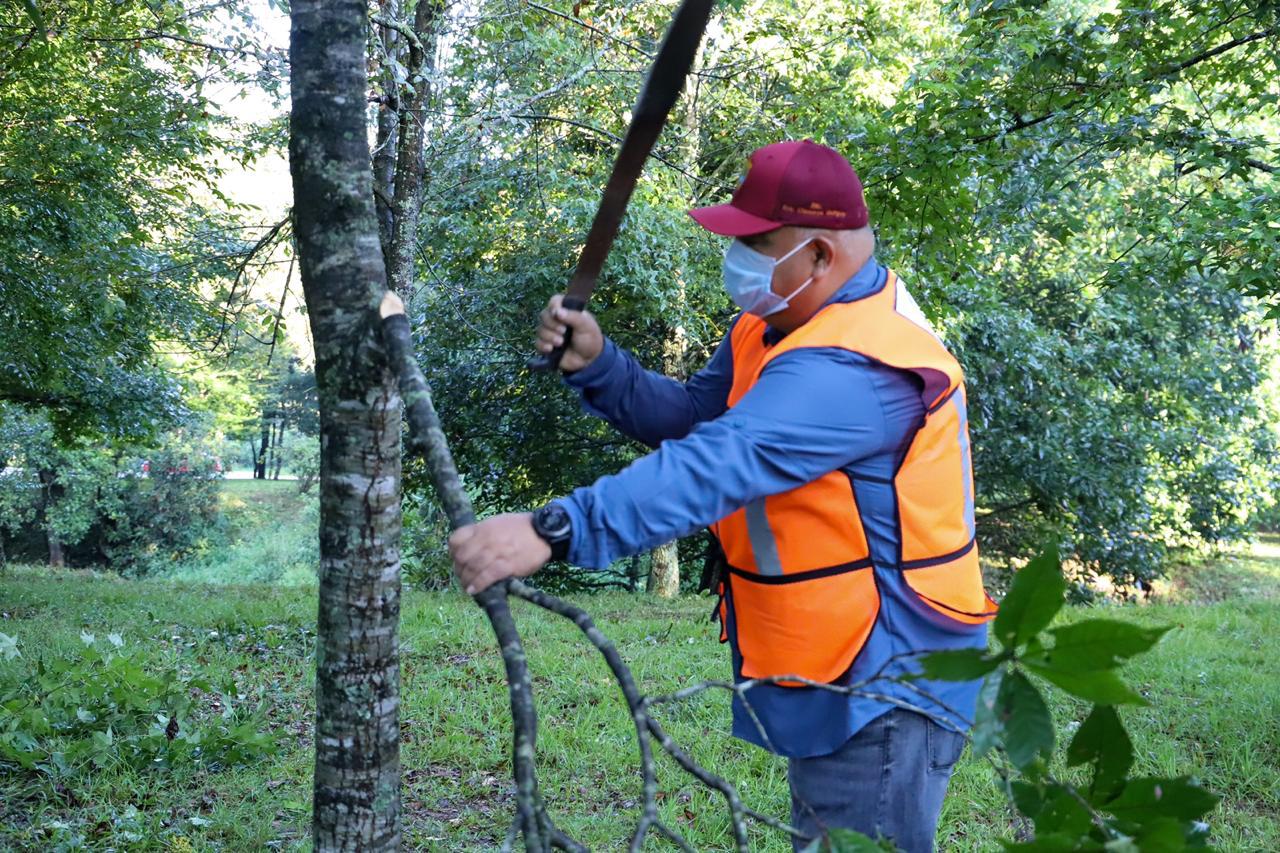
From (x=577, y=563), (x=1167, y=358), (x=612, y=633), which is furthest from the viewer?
(x=1167, y=358)

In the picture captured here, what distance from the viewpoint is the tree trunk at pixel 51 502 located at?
24408 millimetres

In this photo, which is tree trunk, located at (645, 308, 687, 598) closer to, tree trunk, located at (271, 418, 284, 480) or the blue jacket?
the blue jacket

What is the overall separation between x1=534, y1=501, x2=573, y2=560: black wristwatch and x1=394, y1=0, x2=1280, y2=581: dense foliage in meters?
4.16

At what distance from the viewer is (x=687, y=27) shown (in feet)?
5.18

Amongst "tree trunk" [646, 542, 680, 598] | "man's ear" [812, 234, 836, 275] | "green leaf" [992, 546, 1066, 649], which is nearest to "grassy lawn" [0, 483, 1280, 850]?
"man's ear" [812, 234, 836, 275]

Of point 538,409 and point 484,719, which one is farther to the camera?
point 538,409

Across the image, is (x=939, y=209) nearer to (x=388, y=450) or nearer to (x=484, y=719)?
(x=484, y=719)

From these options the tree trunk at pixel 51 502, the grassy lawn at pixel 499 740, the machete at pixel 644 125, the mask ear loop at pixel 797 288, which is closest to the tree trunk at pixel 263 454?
the tree trunk at pixel 51 502

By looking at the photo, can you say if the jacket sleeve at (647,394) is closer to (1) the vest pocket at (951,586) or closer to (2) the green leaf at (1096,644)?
(1) the vest pocket at (951,586)

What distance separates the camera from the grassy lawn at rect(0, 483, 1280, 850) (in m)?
4.00

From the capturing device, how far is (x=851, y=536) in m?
1.94

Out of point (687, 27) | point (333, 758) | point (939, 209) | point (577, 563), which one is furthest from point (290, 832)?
point (939, 209)

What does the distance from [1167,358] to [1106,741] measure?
1434cm

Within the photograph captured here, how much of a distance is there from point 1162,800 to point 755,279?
1.28 metres
